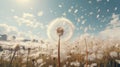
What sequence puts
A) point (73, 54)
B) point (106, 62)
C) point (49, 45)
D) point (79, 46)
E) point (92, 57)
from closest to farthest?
point (106, 62) → point (92, 57) → point (73, 54) → point (79, 46) → point (49, 45)

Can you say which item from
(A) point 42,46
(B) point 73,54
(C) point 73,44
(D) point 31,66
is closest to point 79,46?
(C) point 73,44

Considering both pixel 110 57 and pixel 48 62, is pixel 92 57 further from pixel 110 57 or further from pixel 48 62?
pixel 48 62

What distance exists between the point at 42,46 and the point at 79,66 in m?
5.04

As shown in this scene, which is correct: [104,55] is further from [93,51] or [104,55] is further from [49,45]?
[49,45]

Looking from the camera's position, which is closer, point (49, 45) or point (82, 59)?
point (82, 59)

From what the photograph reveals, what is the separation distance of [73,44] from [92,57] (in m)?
3.60

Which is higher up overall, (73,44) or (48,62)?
(73,44)

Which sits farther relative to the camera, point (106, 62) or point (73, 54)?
point (73, 54)

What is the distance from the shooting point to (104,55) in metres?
6.60

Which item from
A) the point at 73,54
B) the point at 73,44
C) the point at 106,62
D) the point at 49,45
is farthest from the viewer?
the point at 49,45

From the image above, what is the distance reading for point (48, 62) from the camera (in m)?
6.95

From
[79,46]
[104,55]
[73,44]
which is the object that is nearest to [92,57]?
[104,55]

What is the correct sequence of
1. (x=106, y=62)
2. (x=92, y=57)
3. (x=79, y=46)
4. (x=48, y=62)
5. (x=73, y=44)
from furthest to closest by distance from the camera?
(x=73, y=44) → (x=79, y=46) → (x=48, y=62) → (x=92, y=57) → (x=106, y=62)

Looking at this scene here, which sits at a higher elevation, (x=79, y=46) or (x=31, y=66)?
(x=79, y=46)
